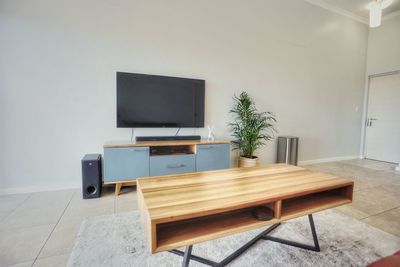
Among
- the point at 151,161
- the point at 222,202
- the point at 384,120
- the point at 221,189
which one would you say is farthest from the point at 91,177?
the point at 384,120

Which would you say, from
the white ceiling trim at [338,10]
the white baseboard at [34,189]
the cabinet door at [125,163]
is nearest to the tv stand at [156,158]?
the cabinet door at [125,163]

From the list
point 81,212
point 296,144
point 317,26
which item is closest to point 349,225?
point 296,144

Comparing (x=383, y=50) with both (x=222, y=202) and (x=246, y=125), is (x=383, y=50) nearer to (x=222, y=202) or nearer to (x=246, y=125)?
(x=246, y=125)

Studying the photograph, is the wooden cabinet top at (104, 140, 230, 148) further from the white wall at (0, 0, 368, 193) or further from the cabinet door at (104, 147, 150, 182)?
the white wall at (0, 0, 368, 193)

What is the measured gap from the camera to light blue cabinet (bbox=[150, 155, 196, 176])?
2.51 m

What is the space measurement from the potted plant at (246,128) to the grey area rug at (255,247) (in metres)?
1.53

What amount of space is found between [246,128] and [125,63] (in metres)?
2.06

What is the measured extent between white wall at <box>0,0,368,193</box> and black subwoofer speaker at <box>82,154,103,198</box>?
0.43 m

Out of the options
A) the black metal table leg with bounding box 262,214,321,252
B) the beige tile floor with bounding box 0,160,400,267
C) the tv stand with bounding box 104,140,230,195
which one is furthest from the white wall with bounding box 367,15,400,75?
the black metal table leg with bounding box 262,214,321,252

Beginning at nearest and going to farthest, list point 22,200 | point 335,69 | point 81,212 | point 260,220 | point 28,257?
point 260,220 < point 28,257 < point 81,212 < point 22,200 < point 335,69

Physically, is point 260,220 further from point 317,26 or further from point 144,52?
point 317,26

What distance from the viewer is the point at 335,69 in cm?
436

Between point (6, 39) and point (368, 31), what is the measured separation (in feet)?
22.4

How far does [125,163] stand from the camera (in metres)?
2.39
